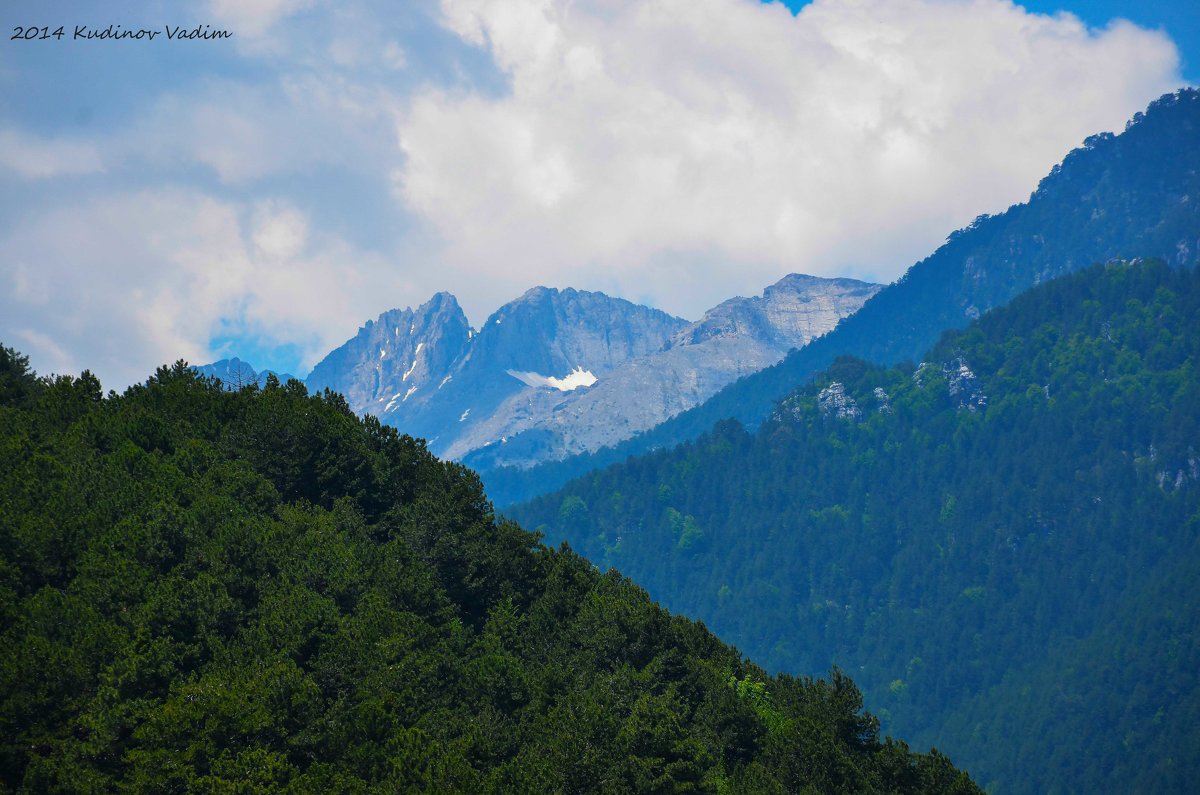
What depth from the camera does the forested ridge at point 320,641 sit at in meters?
61.9

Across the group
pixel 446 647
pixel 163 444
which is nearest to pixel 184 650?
pixel 446 647

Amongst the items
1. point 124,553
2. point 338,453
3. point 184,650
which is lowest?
point 184,650

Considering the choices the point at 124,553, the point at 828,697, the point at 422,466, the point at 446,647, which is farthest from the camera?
the point at 422,466

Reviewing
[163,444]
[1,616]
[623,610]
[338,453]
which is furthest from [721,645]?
[1,616]

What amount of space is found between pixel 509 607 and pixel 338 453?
22125mm

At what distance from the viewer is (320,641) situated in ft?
250

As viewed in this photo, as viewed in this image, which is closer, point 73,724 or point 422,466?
point 73,724

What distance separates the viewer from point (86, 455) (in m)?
96.8

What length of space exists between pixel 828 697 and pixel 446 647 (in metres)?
28.6

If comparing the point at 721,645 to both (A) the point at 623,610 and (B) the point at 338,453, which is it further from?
(B) the point at 338,453

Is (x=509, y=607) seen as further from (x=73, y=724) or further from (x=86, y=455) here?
(x=73, y=724)

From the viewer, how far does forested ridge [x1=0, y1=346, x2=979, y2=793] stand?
6194 centimetres

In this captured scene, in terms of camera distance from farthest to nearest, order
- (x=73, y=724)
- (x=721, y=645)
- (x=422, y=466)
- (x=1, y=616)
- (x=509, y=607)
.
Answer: (x=422, y=466) → (x=721, y=645) → (x=509, y=607) → (x=1, y=616) → (x=73, y=724)

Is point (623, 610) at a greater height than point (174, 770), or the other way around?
point (623, 610)
